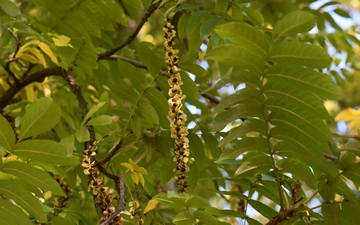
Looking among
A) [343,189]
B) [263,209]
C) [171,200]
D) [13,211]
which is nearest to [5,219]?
[13,211]

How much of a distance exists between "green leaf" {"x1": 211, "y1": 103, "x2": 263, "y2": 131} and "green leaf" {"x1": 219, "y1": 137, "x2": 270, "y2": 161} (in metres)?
0.06

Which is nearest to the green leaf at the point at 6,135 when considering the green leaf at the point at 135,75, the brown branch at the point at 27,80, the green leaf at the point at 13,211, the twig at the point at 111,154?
the green leaf at the point at 13,211

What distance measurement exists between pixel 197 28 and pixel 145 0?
0.47 m

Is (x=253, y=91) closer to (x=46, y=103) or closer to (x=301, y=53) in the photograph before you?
(x=301, y=53)

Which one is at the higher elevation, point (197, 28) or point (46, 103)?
point (197, 28)

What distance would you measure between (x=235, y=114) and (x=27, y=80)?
732 millimetres

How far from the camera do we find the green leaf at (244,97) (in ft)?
3.01

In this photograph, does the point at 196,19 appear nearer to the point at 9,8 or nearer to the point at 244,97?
the point at 244,97

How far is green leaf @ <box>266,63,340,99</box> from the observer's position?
841 millimetres

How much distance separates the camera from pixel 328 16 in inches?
87.4

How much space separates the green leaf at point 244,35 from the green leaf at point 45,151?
31cm

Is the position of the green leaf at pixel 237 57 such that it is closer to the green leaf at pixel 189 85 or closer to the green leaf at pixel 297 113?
the green leaf at pixel 297 113

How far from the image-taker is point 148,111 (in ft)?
3.72

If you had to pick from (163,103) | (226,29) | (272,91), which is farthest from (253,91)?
(163,103)
